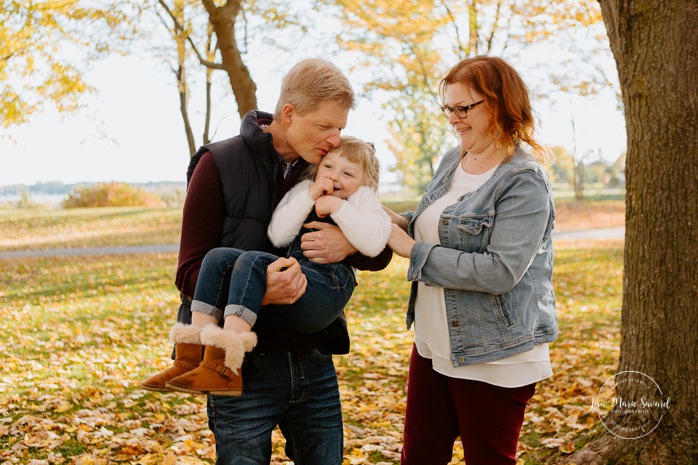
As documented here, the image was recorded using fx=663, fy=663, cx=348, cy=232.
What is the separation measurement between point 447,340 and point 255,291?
2.99ft

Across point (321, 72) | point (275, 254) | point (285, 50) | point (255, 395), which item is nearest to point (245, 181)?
point (275, 254)

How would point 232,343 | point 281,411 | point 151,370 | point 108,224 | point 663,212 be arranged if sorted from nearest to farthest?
point 232,343 → point 281,411 → point 663,212 → point 151,370 → point 108,224

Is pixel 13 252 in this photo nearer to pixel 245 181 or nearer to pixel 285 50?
pixel 285 50

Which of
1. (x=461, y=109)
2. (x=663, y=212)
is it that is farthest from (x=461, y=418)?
(x=663, y=212)

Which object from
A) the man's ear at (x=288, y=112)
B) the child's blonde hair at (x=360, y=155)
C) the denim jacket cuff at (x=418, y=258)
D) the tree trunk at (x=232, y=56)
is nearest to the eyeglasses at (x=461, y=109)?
the child's blonde hair at (x=360, y=155)

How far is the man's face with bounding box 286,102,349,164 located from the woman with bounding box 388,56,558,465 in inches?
18.8

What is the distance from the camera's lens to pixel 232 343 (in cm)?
237

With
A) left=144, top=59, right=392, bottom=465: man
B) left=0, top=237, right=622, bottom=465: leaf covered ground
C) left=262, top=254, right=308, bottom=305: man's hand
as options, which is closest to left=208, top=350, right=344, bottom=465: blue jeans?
left=144, top=59, right=392, bottom=465: man

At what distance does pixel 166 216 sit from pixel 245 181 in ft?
74.0

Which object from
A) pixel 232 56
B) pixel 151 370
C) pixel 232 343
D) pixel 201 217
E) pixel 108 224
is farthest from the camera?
pixel 108 224

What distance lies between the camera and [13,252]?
18.0 metres

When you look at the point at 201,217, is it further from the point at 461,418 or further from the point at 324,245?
the point at 461,418

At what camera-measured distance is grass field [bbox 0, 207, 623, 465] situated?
16.0ft

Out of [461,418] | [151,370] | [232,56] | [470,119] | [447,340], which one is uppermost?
[232,56]
